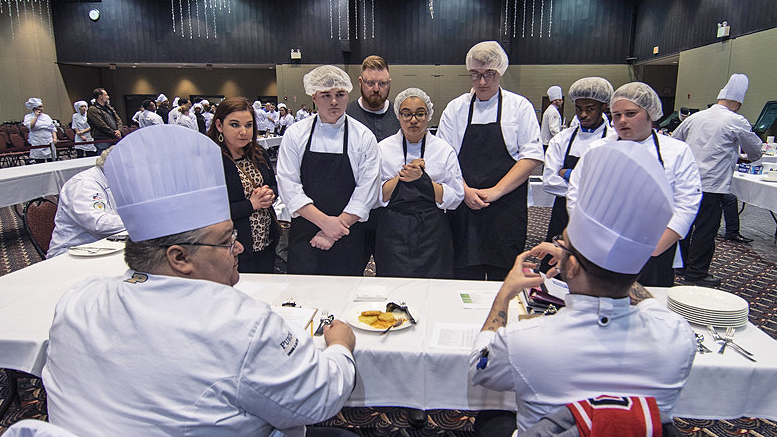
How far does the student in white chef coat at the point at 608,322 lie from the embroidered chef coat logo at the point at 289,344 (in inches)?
19.2

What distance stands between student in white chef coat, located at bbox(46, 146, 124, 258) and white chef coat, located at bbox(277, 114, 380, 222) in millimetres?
1000

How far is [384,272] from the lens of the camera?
263 cm

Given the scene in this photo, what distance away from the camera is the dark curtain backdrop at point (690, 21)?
9922mm

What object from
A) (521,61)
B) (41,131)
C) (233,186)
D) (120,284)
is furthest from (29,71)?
(120,284)

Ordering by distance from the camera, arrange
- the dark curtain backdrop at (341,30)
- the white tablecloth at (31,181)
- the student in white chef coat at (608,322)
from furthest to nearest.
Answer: the dark curtain backdrop at (341,30) → the white tablecloth at (31,181) → the student in white chef coat at (608,322)

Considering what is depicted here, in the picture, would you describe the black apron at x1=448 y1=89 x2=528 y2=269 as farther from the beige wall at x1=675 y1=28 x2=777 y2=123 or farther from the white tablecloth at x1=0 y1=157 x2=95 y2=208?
the beige wall at x1=675 y1=28 x2=777 y2=123

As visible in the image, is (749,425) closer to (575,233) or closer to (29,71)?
(575,233)

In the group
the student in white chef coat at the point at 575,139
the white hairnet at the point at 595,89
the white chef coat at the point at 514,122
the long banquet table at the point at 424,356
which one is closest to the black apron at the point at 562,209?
the student in white chef coat at the point at 575,139

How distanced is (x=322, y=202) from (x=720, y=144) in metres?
4.01

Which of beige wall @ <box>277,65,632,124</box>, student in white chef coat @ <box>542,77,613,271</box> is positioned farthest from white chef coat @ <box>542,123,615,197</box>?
beige wall @ <box>277,65,632,124</box>

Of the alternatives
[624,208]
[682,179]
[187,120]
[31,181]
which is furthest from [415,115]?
[187,120]

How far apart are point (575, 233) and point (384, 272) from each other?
1.61 meters

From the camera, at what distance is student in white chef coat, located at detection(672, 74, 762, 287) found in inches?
173

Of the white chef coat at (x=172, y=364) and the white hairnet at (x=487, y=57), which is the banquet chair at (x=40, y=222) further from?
the white hairnet at (x=487, y=57)
